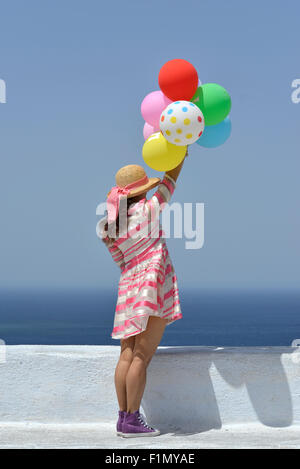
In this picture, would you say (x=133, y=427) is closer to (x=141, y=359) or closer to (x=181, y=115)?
(x=141, y=359)

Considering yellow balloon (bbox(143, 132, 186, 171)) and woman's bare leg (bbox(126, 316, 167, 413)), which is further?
yellow balloon (bbox(143, 132, 186, 171))

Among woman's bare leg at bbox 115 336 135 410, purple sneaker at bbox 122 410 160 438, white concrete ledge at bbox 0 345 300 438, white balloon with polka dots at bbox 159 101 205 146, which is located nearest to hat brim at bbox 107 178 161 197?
white balloon with polka dots at bbox 159 101 205 146

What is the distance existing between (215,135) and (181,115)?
450mm

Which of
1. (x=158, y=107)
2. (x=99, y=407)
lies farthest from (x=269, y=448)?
(x=158, y=107)

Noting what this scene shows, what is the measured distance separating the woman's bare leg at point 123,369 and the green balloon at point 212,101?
131 centimetres

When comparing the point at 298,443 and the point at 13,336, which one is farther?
the point at 13,336

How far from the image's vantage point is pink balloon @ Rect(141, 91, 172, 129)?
12.9 feet

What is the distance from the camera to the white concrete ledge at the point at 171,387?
378cm

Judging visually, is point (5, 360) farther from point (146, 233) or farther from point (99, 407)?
point (146, 233)

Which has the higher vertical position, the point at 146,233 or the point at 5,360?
the point at 146,233

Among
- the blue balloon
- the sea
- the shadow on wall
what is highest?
the sea

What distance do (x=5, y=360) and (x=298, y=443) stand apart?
5.53 ft

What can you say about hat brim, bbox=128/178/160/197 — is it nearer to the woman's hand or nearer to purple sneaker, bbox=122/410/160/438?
the woman's hand

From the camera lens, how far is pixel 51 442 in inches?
135
